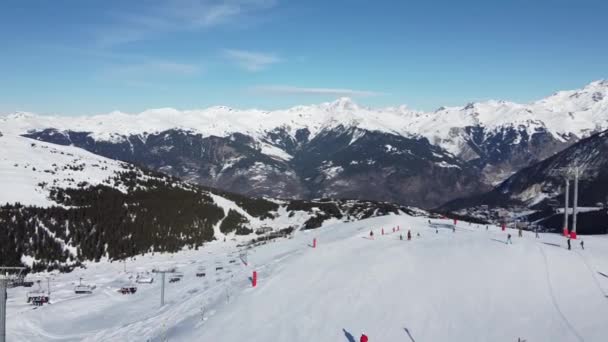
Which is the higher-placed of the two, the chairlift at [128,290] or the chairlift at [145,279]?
the chairlift at [128,290]

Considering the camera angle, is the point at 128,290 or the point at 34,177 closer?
the point at 128,290

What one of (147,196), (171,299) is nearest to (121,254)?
(147,196)

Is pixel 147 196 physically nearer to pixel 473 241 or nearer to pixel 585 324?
pixel 473 241

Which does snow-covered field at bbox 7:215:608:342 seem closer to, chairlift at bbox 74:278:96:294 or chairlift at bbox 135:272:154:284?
chairlift at bbox 74:278:96:294

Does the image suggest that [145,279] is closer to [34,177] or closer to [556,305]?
[556,305]

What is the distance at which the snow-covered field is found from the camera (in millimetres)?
34656

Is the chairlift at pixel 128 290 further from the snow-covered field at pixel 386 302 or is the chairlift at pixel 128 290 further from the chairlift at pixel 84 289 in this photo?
the snow-covered field at pixel 386 302

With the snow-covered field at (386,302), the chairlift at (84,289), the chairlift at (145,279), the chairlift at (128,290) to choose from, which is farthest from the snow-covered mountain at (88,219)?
the snow-covered field at (386,302)

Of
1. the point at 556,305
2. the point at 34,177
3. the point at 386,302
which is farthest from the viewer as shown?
the point at 34,177

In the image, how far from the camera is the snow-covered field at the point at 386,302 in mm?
34656

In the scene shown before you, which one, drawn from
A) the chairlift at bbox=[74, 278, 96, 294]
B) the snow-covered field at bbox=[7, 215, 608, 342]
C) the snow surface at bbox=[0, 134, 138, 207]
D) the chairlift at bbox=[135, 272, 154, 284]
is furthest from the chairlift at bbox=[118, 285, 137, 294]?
the snow surface at bbox=[0, 134, 138, 207]

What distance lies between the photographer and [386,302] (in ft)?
134

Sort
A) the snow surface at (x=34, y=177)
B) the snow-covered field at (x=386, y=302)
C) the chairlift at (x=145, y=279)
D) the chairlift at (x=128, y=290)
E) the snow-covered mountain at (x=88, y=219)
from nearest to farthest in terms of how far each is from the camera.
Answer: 1. the snow-covered field at (x=386, y=302)
2. the chairlift at (x=128, y=290)
3. the chairlift at (x=145, y=279)
4. the snow-covered mountain at (x=88, y=219)
5. the snow surface at (x=34, y=177)

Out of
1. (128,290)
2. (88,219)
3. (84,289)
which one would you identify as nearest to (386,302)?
(128,290)
